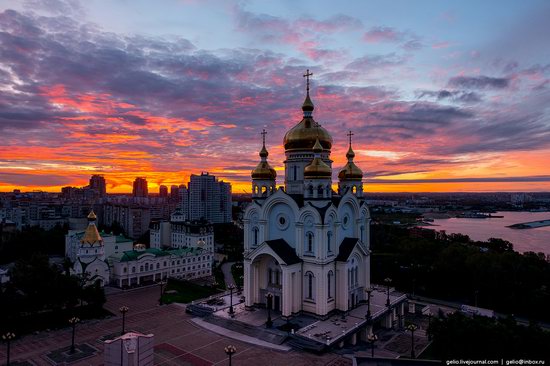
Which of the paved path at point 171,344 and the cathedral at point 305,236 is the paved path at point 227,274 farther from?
the cathedral at point 305,236

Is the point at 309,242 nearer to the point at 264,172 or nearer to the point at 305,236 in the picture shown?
the point at 305,236

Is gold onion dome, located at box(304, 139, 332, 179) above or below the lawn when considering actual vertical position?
above

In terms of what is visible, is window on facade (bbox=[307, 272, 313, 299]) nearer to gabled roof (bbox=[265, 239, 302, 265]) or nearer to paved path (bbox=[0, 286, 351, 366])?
gabled roof (bbox=[265, 239, 302, 265])

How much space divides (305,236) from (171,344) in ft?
29.4

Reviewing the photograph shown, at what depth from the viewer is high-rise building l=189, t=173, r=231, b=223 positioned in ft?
261

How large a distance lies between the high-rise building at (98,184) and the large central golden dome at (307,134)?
94.7 meters

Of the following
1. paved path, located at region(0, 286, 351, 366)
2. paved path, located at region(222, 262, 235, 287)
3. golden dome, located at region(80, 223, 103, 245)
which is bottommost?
paved path, located at region(222, 262, 235, 287)

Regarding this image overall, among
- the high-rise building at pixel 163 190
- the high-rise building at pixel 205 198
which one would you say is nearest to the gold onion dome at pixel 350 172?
the high-rise building at pixel 205 198

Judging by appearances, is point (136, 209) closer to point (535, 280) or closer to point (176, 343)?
point (176, 343)

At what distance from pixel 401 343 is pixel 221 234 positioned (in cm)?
4735

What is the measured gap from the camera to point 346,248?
74.6 ft

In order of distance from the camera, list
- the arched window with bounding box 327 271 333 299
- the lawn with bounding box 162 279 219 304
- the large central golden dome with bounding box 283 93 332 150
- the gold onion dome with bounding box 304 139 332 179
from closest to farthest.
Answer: the arched window with bounding box 327 271 333 299
the gold onion dome with bounding box 304 139 332 179
the large central golden dome with bounding box 283 93 332 150
the lawn with bounding box 162 279 219 304

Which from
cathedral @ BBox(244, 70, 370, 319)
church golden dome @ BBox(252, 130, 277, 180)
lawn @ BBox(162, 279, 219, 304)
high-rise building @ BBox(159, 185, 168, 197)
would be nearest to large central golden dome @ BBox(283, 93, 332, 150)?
cathedral @ BBox(244, 70, 370, 319)

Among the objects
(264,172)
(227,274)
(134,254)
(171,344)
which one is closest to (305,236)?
(264,172)
